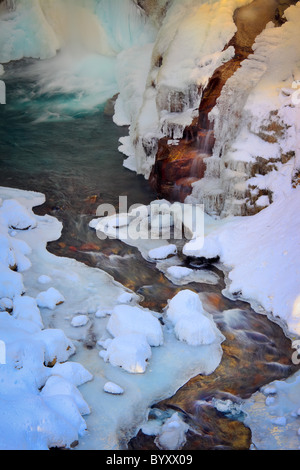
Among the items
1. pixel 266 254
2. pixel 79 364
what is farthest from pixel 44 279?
pixel 266 254

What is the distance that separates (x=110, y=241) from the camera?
8.13 m

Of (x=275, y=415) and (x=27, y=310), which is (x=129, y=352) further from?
(x=275, y=415)

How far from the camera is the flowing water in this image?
4.99 m

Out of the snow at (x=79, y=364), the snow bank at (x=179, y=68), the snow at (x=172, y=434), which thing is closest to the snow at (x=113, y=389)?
the snow at (x=79, y=364)

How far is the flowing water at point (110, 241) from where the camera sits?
499 centimetres

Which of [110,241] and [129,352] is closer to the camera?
[129,352]

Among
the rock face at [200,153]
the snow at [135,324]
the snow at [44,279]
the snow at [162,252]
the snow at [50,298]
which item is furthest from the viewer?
the rock face at [200,153]

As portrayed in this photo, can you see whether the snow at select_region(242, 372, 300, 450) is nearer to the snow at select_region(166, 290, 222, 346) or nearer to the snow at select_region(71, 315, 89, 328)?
the snow at select_region(166, 290, 222, 346)

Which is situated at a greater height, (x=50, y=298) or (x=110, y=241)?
(x=50, y=298)

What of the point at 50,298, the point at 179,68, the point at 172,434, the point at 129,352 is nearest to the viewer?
the point at 172,434

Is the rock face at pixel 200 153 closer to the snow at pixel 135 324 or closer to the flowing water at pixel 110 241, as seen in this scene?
the flowing water at pixel 110 241

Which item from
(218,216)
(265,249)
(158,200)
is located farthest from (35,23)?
(265,249)

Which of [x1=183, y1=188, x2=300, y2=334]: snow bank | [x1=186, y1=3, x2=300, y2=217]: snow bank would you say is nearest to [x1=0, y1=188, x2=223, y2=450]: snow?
[x1=183, y1=188, x2=300, y2=334]: snow bank

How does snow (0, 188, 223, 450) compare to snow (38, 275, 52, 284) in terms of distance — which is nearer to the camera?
snow (0, 188, 223, 450)
